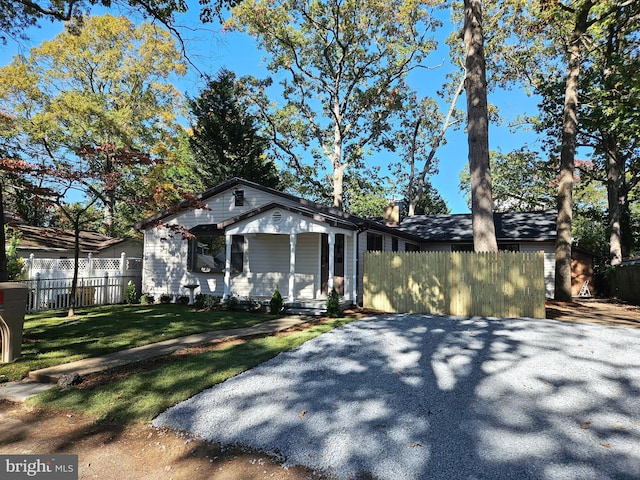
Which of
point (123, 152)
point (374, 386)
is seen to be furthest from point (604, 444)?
point (123, 152)

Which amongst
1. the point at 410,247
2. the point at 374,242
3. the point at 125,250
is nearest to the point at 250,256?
the point at 374,242

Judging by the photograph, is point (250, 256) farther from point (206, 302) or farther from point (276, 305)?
point (276, 305)

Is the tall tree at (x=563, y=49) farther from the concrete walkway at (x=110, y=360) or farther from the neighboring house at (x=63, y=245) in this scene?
the neighboring house at (x=63, y=245)

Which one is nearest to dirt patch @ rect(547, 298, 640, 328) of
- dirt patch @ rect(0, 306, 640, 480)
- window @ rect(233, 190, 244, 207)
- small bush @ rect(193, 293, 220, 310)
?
dirt patch @ rect(0, 306, 640, 480)

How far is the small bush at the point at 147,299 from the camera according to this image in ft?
46.6

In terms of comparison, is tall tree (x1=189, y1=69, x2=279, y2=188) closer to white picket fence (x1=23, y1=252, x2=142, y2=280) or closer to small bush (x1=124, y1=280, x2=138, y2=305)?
white picket fence (x1=23, y1=252, x2=142, y2=280)

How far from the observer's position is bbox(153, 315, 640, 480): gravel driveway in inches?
121

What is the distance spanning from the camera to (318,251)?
43.7 ft

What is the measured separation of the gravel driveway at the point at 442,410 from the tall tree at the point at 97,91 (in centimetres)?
2360

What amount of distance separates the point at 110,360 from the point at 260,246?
8.21m

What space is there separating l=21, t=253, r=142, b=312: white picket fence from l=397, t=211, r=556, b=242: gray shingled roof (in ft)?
47.2

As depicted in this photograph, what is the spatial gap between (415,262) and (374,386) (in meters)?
7.06

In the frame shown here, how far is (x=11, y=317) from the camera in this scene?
19.7 ft

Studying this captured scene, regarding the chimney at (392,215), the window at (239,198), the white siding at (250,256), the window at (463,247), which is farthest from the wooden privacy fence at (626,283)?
the window at (239,198)
